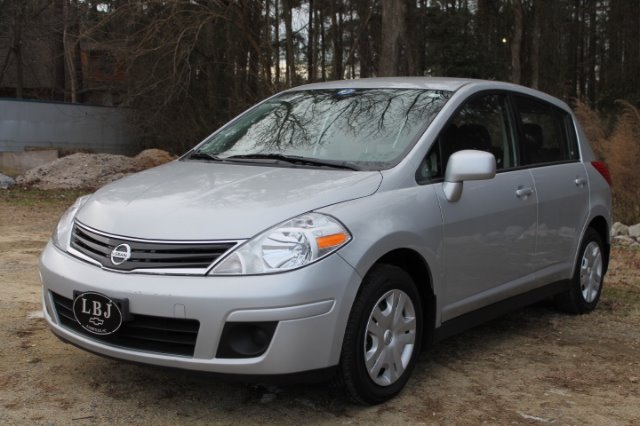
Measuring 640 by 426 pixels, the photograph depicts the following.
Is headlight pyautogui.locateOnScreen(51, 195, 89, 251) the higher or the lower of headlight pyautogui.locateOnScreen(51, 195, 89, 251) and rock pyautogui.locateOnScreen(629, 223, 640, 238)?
the higher

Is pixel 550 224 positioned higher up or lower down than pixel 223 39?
lower down

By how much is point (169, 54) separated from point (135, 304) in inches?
627

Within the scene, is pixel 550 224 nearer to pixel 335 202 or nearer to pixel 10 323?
pixel 335 202

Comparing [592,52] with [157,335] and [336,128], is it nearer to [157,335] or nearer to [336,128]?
[336,128]

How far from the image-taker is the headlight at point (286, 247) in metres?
3.30

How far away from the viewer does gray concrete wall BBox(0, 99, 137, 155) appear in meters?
22.3

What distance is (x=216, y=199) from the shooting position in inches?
144

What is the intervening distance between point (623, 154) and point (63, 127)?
18.4 meters

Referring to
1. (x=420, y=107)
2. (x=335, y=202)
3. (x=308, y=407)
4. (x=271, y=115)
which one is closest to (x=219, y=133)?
(x=271, y=115)

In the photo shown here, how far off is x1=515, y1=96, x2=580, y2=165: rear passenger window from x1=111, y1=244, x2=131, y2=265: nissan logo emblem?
2.87 metres

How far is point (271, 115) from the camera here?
5.05 metres

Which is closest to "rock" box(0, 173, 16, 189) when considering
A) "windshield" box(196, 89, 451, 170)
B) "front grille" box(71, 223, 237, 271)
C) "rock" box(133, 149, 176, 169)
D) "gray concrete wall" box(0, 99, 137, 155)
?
"rock" box(133, 149, 176, 169)

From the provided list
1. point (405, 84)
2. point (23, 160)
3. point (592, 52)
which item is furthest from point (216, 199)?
point (592, 52)

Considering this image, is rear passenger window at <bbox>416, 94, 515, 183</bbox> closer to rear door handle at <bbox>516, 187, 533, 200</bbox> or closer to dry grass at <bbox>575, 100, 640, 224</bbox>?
rear door handle at <bbox>516, 187, 533, 200</bbox>
